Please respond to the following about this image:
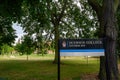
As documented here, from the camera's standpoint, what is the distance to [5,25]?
61.0ft

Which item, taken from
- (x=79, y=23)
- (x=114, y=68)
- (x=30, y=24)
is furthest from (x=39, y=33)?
(x=114, y=68)

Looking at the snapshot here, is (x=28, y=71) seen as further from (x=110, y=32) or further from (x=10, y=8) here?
(x=10, y=8)

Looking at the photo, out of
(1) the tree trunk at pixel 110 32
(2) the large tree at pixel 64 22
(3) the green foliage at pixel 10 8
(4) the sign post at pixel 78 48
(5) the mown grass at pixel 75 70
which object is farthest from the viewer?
(2) the large tree at pixel 64 22

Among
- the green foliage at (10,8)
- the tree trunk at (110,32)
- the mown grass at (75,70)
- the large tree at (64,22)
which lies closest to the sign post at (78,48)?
the green foliage at (10,8)

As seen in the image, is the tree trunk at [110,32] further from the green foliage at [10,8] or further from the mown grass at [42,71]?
the green foliage at [10,8]

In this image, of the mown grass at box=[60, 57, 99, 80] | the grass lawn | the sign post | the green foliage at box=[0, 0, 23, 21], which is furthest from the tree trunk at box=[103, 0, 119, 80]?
the grass lawn

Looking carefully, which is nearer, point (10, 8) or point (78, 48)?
point (78, 48)

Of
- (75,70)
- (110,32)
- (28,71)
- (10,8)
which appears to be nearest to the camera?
(10,8)

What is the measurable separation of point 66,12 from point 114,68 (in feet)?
65.9

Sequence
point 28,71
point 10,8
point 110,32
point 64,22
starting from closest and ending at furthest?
1. point 10,8
2. point 110,32
3. point 28,71
4. point 64,22

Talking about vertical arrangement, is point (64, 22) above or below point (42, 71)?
above

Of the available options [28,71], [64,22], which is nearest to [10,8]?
[28,71]

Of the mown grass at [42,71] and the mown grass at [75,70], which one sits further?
the mown grass at [75,70]

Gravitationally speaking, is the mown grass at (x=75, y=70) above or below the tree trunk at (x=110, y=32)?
below
